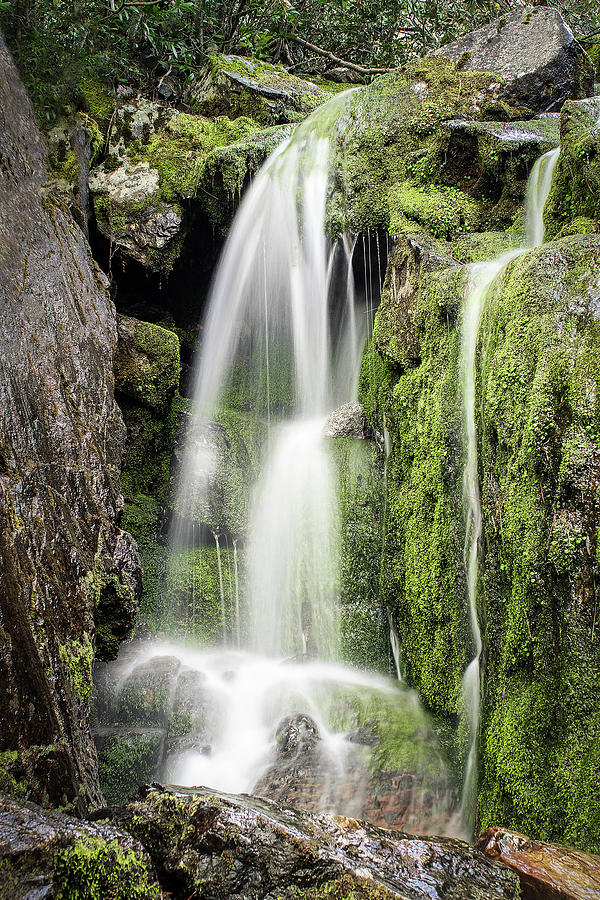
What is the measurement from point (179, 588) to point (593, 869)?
15.2 feet

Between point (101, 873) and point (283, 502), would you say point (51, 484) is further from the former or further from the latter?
point (283, 502)

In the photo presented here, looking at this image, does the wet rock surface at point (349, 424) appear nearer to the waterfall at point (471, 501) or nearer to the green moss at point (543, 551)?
the waterfall at point (471, 501)

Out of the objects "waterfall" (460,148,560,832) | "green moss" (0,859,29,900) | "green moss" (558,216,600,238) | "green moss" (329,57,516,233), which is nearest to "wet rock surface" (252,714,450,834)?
"waterfall" (460,148,560,832)

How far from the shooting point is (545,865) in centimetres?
264

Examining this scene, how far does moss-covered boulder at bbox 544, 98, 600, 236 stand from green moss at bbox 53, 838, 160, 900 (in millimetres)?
5012

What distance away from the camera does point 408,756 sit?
14.0 ft

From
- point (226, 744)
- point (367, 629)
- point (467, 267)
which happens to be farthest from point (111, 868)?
point (467, 267)

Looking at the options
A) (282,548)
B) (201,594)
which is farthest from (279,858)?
(201,594)

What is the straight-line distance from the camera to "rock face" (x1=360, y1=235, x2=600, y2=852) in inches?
121

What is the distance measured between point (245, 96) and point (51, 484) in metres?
8.35

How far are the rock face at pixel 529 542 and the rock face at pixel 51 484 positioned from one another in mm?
2463

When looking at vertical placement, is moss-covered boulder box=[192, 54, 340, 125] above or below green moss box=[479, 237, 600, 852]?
above

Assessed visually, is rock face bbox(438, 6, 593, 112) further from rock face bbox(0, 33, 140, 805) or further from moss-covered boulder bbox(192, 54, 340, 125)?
rock face bbox(0, 33, 140, 805)

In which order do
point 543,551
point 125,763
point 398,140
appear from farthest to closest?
point 398,140, point 125,763, point 543,551
